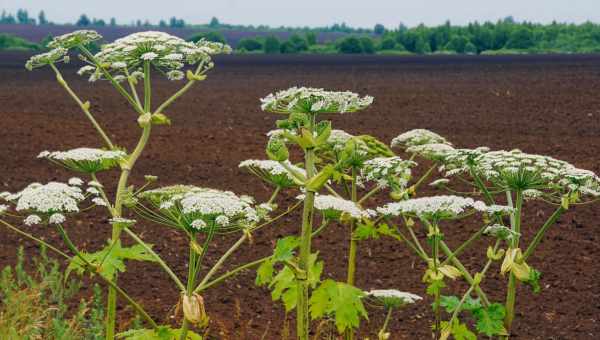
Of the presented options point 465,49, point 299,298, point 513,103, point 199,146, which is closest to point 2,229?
point 199,146

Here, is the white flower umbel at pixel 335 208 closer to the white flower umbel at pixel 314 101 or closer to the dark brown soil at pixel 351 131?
the white flower umbel at pixel 314 101

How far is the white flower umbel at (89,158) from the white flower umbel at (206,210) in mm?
526

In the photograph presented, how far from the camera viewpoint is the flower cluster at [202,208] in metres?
3.21

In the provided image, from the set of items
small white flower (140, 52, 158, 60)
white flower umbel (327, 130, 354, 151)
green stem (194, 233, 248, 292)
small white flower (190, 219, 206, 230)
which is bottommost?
green stem (194, 233, 248, 292)

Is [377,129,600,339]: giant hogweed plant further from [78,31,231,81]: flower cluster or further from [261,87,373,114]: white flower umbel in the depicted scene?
[78,31,231,81]: flower cluster

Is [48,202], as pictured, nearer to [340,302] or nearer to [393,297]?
[340,302]

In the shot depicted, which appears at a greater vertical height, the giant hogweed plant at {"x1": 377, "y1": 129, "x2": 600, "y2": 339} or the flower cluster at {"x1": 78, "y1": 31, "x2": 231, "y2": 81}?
the flower cluster at {"x1": 78, "y1": 31, "x2": 231, "y2": 81}

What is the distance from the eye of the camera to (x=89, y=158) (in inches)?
150

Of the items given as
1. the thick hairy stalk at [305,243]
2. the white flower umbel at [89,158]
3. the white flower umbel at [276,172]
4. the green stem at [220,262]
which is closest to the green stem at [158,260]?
the green stem at [220,262]

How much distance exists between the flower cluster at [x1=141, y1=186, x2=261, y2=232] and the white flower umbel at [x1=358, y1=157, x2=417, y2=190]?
0.78m

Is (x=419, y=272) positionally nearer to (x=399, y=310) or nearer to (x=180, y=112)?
(x=399, y=310)

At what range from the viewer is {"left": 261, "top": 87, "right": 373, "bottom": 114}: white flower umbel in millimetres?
3506

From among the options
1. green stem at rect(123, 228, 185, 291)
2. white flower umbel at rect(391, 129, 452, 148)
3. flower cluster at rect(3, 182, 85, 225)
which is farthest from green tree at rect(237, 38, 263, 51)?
flower cluster at rect(3, 182, 85, 225)

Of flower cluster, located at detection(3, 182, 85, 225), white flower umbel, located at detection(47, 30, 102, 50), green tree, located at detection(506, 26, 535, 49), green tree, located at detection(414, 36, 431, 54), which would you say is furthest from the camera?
green tree, located at detection(506, 26, 535, 49)
